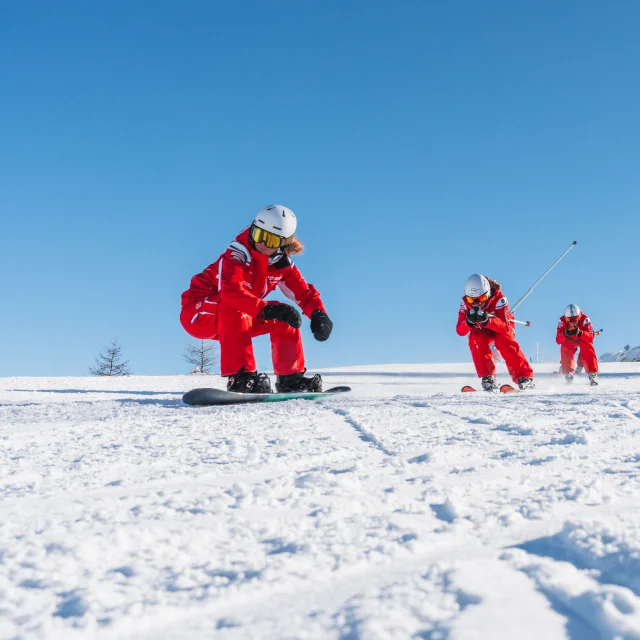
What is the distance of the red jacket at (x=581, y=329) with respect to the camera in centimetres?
1165

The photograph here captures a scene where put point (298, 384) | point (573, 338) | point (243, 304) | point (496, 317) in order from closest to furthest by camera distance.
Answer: point (243, 304) < point (298, 384) < point (496, 317) < point (573, 338)

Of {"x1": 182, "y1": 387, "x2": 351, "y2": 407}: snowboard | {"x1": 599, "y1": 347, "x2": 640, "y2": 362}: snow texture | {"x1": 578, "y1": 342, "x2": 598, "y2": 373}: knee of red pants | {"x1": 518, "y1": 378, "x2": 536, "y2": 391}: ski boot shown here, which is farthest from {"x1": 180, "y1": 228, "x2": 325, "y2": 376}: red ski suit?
{"x1": 599, "y1": 347, "x2": 640, "y2": 362}: snow texture

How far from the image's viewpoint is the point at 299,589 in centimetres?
93

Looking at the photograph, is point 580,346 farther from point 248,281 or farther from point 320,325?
point 248,281

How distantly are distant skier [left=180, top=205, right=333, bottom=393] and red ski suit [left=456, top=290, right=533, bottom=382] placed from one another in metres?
2.73

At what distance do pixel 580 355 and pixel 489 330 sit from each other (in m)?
5.27

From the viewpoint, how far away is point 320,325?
17.4 feet

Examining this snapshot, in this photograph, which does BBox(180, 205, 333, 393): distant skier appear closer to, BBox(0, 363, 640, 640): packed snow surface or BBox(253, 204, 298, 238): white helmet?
BBox(253, 204, 298, 238): white helmet

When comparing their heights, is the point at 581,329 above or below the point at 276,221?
below

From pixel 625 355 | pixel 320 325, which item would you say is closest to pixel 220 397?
pixel 320 325

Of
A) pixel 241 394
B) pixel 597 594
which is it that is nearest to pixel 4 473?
pixel 597 594

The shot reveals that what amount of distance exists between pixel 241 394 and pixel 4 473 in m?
2.53

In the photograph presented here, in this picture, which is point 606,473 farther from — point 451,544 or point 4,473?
point 4,473

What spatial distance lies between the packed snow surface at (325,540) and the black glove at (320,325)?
9.62 feet
